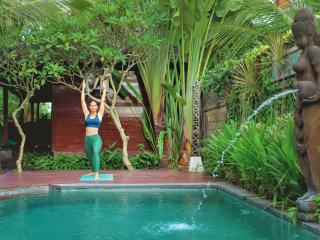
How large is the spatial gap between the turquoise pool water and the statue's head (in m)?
1.87

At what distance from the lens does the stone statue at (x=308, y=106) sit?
188 inches

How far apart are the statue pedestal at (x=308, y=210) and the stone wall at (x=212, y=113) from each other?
22.2 feet

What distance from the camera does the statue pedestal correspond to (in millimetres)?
4766

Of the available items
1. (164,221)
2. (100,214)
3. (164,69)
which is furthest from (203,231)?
(164,69)

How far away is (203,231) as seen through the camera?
16.2ft

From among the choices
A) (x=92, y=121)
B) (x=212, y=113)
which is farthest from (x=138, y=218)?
(x=212, y=113)

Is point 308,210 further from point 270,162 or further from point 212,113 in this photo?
point 212,113

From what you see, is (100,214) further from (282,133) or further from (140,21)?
(140,21)

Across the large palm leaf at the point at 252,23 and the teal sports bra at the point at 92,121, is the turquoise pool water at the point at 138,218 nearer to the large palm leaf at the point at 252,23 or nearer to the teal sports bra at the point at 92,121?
the teal sports bra at the point at 92,121

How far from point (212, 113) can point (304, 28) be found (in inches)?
326

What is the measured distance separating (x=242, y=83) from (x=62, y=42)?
14.4ft

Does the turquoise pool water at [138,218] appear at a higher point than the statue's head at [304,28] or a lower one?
lower

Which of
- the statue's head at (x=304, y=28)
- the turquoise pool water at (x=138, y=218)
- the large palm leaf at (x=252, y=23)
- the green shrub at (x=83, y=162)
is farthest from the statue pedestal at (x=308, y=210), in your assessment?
the green shrub at (x=83, y=162)

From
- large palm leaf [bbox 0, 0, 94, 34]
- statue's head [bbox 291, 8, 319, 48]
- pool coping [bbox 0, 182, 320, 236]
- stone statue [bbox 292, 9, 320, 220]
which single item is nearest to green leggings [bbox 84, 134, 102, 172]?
pool coping [bbox 0, 182, 320, 236]
